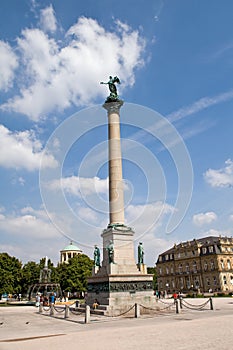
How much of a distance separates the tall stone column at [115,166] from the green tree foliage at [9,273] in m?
38.8

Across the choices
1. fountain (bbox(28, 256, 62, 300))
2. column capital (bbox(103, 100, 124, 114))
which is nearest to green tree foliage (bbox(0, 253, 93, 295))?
fountain (bbox(28, 256, 62, 300))

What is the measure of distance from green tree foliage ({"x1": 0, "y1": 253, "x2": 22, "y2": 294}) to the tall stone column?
38808 mm

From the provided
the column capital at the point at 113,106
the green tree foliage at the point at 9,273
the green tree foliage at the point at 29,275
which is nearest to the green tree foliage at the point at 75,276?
the green tree foliage at the point at 29,275

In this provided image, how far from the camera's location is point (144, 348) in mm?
11945

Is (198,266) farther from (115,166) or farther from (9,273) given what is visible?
(115,166)

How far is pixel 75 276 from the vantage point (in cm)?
7306

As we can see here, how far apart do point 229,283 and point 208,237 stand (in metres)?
20.1

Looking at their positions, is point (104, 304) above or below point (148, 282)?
below

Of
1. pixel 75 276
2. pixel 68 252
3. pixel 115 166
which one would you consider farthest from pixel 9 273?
pixel 68 252

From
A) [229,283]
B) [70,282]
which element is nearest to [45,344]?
[70,282]

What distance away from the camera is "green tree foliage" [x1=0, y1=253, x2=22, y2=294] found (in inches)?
2384

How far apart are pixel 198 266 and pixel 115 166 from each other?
79.8 m

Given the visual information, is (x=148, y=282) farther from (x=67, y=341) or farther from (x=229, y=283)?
(x=229, y=283)

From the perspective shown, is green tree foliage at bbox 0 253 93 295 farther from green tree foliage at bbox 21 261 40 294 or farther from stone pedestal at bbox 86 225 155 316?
stone pedestal at bbox 86 225 155 316
